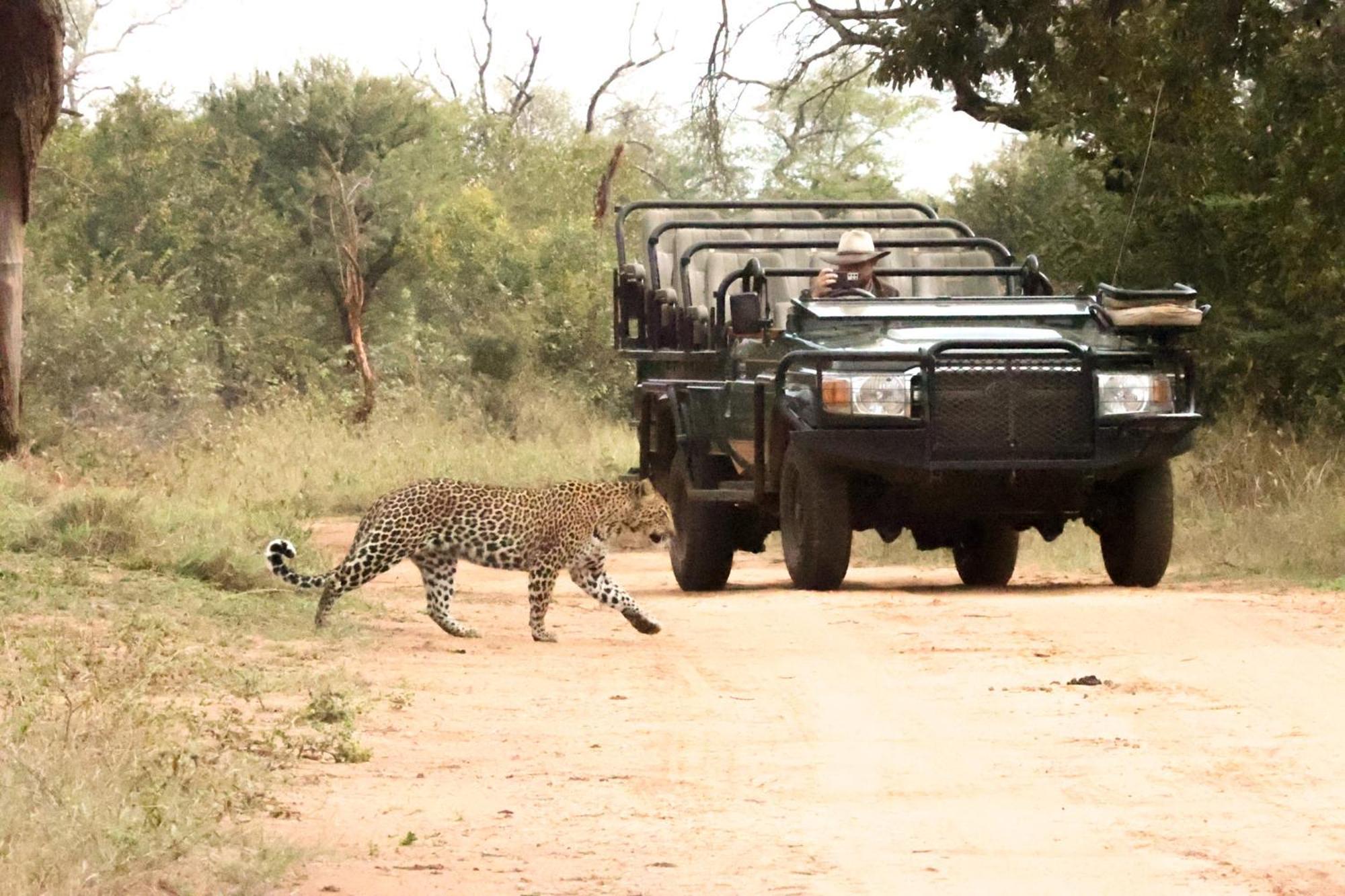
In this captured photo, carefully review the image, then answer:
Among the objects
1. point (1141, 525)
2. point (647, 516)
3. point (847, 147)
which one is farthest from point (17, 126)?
point (847, 147)

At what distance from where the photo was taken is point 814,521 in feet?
38.2

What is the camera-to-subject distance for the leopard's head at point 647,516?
11.1 metres

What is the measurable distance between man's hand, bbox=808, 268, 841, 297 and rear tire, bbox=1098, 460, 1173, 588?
195 centimetres

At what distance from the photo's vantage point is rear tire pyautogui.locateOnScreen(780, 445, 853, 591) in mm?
11570

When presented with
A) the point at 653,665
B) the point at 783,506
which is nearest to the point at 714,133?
the point at 783,506

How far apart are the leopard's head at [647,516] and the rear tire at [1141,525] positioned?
236 centimetres

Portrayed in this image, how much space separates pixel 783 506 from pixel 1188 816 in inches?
239

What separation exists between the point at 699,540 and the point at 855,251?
5.95 ft

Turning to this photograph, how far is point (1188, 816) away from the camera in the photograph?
598 cm

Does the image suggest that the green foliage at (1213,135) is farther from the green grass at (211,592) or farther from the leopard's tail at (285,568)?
the leopard's tail at (285,568)

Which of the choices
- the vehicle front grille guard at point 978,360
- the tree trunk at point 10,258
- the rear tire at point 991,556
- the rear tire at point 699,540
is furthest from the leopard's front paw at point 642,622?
the tree trunk at point 10,258

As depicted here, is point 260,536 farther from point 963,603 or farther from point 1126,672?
point 1126,672

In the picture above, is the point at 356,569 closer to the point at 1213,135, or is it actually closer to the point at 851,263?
the point at 851,263

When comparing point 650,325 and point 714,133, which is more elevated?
point 714,133
